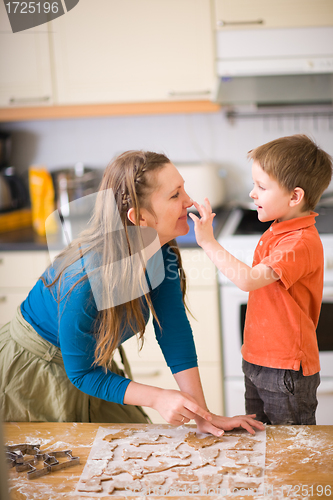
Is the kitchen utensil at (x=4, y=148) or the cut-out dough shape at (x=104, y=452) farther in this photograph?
the kitchen utensil at (x=4, y=148)

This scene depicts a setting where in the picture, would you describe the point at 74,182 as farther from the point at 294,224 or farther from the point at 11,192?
the point at 294,224

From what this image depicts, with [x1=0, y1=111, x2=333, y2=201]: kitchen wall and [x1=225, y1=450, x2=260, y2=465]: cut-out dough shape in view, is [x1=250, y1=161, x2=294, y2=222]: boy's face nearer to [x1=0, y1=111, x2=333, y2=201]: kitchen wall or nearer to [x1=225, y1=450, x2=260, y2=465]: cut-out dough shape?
[x1=225, y1=450, x2=260, y2=465]: cut-out dough shape

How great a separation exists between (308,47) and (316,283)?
0.95 m

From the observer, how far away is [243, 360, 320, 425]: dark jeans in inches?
28.7

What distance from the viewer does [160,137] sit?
1.80 meters

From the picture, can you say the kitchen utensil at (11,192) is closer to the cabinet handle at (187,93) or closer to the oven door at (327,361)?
the cabinet handle at (187,93)

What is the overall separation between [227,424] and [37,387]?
328 millimetres

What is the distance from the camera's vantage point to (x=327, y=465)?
59cm

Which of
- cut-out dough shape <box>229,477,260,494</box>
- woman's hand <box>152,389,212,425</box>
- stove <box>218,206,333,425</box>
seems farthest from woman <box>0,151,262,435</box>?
stove <box>218,206,333,425</box>

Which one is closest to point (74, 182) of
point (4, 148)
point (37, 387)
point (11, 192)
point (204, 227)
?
point (11, 192)

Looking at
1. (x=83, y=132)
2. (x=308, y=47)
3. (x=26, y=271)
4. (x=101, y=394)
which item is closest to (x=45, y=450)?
(x=101, y=394)

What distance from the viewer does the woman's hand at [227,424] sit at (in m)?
0.68

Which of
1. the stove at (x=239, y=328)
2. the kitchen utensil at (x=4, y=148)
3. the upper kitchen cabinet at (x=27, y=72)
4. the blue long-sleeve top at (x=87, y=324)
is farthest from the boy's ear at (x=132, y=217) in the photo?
the kitchen utensil at (x=4, y=148)

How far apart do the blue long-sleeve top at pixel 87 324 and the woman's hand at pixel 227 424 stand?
0.10m
